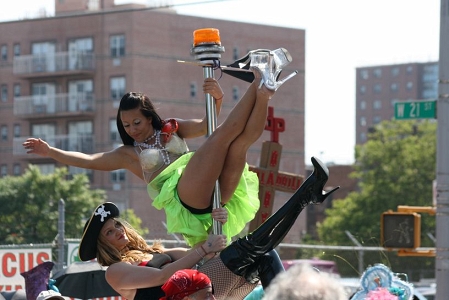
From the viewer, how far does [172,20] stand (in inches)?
2410

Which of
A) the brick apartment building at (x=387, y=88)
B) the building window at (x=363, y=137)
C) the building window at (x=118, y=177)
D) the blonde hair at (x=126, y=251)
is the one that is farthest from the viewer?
the building window at (x=363, y=137)

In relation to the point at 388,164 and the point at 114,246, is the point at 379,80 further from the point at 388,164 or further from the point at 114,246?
the point at 114,246

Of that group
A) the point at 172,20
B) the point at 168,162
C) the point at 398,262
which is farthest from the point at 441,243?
the point at 172,20

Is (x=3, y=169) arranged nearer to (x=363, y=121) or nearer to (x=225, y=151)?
(x=225, y=151)

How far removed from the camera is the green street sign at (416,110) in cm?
976

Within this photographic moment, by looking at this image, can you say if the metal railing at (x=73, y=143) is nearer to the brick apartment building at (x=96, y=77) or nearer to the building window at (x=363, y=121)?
the brick apartment building at (x=96, y=77)

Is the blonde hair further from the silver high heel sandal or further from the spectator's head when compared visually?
the spectator's head

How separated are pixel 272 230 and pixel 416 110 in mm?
5898

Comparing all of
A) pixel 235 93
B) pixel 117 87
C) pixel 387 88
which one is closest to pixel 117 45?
pixel 117 87

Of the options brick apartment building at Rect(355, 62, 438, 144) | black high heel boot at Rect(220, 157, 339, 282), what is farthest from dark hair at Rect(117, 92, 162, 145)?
brick apartment building at Rect(355, 62, 438, 144)

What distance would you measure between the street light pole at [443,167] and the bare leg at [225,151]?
11.3 ft

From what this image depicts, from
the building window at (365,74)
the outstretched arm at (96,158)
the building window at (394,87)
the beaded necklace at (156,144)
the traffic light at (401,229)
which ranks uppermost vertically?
the building window at (365,74)

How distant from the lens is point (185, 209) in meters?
5.58

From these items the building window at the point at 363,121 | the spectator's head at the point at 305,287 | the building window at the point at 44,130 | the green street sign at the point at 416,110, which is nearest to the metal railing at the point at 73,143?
the building window at the point at 44,130
